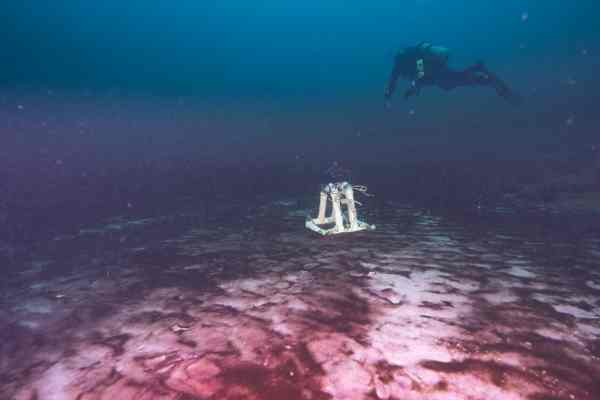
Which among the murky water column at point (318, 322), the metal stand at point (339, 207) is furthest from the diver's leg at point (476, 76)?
the metal stand at point (339, 207)

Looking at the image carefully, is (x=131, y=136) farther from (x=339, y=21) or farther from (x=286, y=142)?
(x=339, y=21)

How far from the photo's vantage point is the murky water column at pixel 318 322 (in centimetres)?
268

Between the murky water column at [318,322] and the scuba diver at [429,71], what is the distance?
21.3 feet

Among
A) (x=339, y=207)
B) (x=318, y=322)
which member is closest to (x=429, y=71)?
(x=339, y=207)

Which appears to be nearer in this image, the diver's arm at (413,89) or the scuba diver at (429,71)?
the diver's arm at (413,89)

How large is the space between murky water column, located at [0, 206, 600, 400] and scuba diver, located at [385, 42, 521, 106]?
6.50 metres

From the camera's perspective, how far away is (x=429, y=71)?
11.7 meters

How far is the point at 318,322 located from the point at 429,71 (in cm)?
1054

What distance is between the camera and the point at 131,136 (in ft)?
113

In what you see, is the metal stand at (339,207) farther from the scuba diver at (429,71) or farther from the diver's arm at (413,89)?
the scuba diver at (429,71)

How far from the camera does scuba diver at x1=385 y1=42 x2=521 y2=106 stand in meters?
11.2

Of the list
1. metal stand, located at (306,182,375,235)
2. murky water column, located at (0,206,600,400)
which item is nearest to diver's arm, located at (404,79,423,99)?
metal stand, located at (306,182,375,235)

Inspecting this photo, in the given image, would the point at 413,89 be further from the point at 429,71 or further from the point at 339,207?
the point at 339,207

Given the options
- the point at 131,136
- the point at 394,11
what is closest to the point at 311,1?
the point at 394,11
